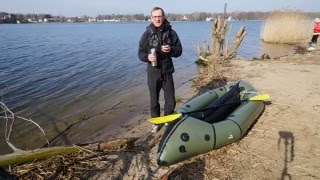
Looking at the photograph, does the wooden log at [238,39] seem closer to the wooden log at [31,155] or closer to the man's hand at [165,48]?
the man's hand at [165,48]

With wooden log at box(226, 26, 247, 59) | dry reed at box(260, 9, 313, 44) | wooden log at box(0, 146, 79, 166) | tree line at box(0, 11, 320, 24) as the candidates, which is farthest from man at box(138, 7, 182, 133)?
tree line at box(0, 11, 320, 24)

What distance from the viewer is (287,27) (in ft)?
65.8

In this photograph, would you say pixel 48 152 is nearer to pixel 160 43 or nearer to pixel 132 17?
pixel 160 43

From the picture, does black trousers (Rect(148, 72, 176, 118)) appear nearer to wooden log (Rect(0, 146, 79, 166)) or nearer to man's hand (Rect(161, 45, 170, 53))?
man's hand (Rect(161, 45, 170, 53))

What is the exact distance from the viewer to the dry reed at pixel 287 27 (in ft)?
62.6

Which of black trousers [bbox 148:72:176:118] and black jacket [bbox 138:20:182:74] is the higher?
black jacket [bbox 138:20:182:74]

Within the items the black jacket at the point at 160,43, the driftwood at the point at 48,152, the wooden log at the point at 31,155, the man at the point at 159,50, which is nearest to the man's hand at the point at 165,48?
the man at the point at 159,50

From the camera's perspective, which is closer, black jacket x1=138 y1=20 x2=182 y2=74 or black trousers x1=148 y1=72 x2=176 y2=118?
black jacket x1=138 y1=20 x2=182 y2=74

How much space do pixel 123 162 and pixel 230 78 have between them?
6.30m

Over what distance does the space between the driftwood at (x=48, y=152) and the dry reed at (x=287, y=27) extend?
18024mm

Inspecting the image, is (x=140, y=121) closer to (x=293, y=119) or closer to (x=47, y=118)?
(x=47, y=118)

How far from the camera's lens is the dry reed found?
19.1 metres

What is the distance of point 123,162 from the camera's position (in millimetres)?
4242

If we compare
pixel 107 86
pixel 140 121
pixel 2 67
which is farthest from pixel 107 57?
pixel 140 121
